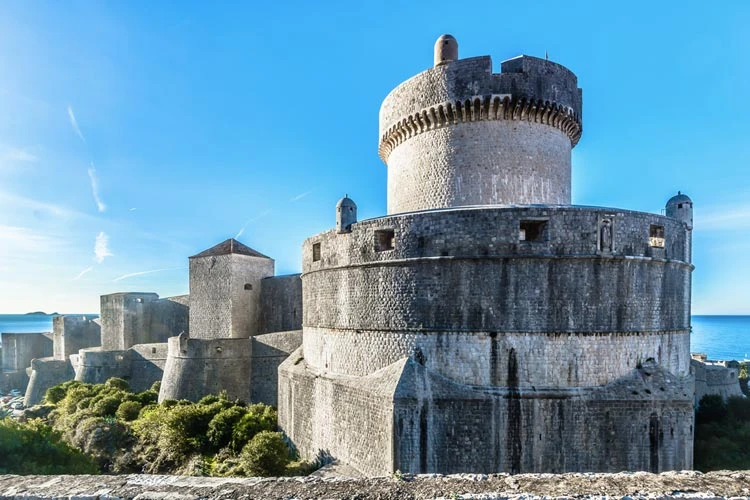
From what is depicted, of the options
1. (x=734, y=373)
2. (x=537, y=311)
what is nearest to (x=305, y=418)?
(x=537, y=311)

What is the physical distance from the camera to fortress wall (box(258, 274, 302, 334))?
2212 cm

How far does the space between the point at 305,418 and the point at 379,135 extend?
1100 centimetres

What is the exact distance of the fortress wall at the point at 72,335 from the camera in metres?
31.0

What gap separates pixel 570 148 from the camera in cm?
1446

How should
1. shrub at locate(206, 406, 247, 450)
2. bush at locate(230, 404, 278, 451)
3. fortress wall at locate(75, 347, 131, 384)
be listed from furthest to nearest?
1. fortress wall at locate(75, 347, 131, 384)
2. shrub at locate(206, 406, 247, 450)
3. bush at locate(230, 404, 278, 451)

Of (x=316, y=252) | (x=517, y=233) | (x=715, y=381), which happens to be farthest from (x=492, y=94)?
(x=715, y=381)

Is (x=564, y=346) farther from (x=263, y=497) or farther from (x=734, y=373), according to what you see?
(x=734, y=373)

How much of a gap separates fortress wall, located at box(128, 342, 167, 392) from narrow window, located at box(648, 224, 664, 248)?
2533 cm

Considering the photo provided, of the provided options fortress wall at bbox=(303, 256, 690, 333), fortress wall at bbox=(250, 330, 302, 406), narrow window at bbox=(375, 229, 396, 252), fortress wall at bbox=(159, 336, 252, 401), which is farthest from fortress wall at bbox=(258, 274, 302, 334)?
fortress wall at bbox=(303, 256, 690, 333)

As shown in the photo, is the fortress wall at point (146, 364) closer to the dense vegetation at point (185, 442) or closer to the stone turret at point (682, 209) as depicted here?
the dense vegetation at point (185, 442)

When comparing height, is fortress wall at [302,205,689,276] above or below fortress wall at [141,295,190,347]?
above

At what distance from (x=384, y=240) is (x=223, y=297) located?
14220 millimetres

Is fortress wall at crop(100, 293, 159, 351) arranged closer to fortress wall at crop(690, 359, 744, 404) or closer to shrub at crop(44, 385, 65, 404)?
shrub at crop(44, 385, 65, 404)

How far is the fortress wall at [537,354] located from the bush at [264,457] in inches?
194
